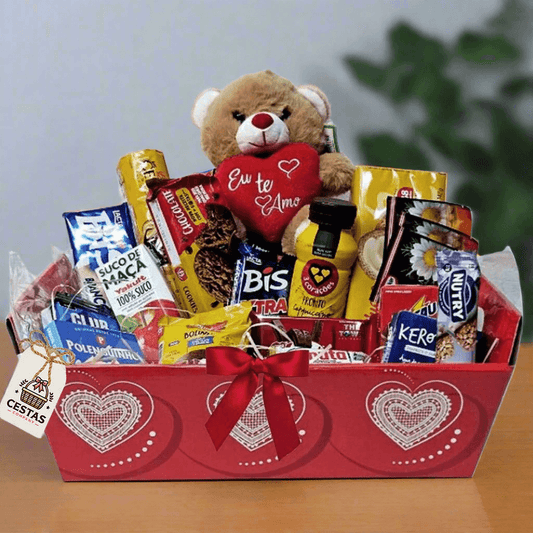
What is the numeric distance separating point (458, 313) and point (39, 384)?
0.60 metres

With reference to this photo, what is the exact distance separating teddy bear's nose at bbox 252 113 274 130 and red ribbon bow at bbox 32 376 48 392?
65 centimetres

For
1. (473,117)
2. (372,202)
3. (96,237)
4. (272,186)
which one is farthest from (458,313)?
(473,117)

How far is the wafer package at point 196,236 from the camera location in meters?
1.30

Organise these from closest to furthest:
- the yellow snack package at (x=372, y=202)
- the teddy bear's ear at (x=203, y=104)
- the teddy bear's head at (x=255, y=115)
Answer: the yellow snack package at (x=372, y=202), the teddy bear's head at (x=255, y=115), the teddy bear's ear at (x=203, y=104)

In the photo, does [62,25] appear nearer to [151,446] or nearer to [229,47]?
[229,47]

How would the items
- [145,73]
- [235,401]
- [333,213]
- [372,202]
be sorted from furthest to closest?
1. [145,73]
2. [372,202]
3. [333,213]
4. [235,401]

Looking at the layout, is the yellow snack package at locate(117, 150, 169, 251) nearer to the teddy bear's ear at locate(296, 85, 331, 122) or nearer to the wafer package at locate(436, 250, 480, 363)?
the teddy bear's ear at locate(296, 85, 331, 122)

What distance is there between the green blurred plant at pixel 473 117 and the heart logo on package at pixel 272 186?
99cm

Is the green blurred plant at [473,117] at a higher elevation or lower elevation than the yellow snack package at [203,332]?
higher

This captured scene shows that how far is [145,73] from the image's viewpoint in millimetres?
2166

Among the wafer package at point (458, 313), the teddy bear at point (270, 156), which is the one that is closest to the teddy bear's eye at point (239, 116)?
the teddy bear at point (270, 156)

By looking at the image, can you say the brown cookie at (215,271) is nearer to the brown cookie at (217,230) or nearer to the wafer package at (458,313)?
the brown cookie at (217,230)

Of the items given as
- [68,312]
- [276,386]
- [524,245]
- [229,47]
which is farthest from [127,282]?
[524,245]

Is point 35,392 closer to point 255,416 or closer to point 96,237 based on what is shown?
point 255,416
